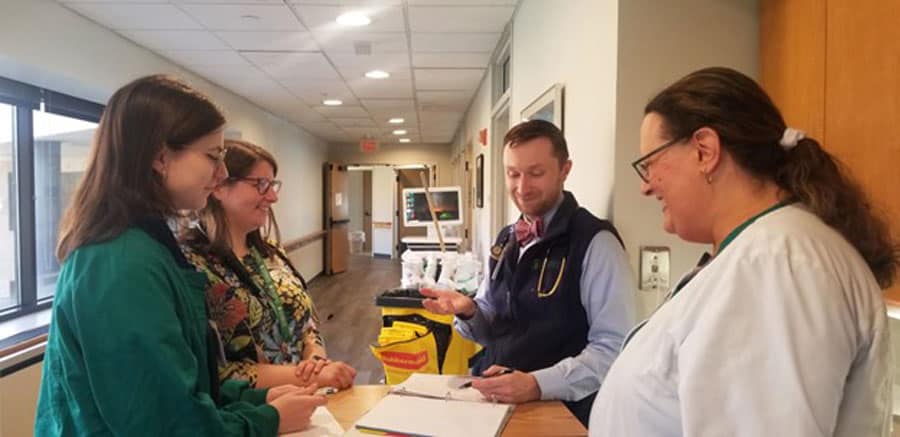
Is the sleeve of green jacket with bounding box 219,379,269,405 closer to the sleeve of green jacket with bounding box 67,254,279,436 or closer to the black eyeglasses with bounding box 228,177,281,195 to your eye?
the sleeve of green jacket with bounding box 67,254,279,436

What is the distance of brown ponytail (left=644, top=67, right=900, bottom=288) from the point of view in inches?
28.5

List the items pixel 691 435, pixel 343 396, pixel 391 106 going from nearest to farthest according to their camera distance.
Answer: pixel 691 435
pixel 343 396
pixel 391 106

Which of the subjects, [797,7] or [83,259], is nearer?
[83,259]

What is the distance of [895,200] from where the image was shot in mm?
1129

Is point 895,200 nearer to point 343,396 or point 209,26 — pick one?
point 343,396

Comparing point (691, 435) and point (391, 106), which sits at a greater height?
point (391, 106)

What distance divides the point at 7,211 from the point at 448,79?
11.5 ft

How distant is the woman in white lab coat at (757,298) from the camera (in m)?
0.61

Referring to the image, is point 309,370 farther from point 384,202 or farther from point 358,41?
point 384,202

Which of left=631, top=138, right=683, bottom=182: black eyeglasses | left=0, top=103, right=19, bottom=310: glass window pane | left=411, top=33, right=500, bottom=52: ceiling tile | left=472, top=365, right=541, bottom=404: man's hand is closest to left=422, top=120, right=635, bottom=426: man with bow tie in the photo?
left=472, top=365, right=541, bottom=404: man's hand

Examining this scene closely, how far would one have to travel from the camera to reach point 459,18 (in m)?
3.43

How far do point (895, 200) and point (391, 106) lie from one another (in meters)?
5.94

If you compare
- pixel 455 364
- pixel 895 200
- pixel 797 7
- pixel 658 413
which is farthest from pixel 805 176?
pixel 455 364

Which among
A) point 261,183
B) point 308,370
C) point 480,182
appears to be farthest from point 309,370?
point 480,182
